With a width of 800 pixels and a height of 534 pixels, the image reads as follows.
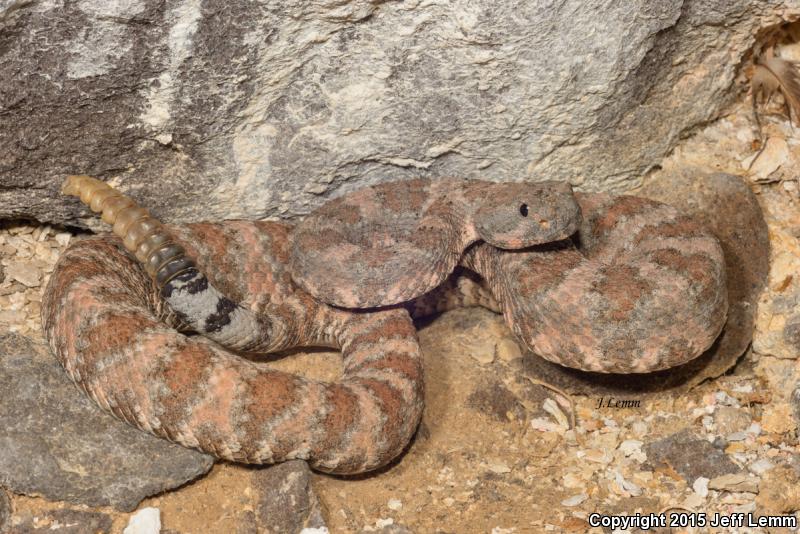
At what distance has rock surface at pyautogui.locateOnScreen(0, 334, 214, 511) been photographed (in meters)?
4.17

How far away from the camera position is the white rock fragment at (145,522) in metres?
4.14

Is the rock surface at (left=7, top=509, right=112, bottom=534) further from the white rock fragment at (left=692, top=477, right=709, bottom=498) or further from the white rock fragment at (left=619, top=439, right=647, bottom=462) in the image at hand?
the white rock fragment at (left=692, top=477, right=709, bottom=498)

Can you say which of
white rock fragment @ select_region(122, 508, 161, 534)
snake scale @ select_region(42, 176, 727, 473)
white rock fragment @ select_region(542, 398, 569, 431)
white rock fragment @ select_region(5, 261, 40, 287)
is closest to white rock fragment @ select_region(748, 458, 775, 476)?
snake scale @ select_region(42, 176, 727, 473)

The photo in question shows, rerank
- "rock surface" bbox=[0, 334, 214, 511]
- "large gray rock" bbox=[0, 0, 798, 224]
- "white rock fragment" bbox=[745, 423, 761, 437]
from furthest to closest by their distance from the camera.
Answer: "white rock fragment" bbox=[745, 423, 761, 437], "large gray rock" bbox=[0, 0, 798, 224], "rock surface" bbox=[0, 334, 214, 511]

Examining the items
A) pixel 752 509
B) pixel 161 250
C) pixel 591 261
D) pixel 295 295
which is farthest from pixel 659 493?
pixel 161 250

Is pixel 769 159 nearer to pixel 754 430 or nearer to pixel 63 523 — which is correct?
pixel 754 430

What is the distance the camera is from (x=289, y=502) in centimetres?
423

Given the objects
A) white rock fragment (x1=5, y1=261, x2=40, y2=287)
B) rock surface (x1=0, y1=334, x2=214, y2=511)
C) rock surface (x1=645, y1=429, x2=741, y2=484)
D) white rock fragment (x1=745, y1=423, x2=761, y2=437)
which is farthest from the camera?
white rock fragment (x1=5, y1=261, x2=40, y2=287)

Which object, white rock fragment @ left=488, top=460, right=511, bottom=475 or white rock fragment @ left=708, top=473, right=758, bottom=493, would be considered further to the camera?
white rock fragment @ left=488, top=460, right=511, bottom=475

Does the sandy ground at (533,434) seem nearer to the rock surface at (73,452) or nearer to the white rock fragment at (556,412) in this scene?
the white rock fragment at (556,412)

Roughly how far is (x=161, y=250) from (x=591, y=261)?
2.33m

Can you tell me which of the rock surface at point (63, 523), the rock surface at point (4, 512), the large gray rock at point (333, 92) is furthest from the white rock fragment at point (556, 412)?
the rock surface at point (4, 512)

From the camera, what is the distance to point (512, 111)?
4.88 meters

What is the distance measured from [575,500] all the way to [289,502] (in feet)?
4.59
